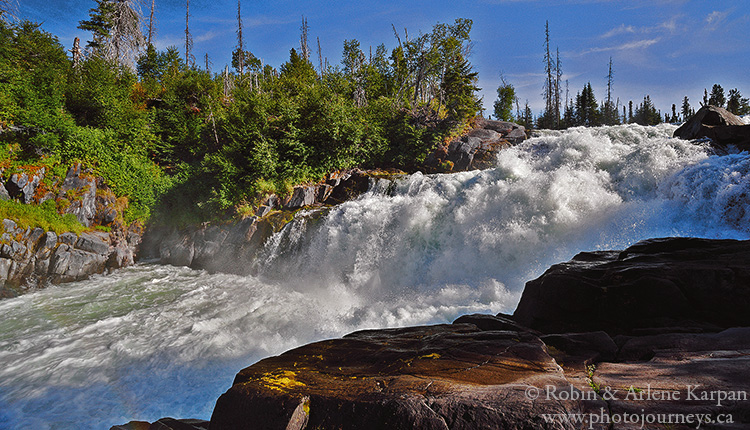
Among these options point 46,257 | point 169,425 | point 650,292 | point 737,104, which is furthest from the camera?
point 737,104

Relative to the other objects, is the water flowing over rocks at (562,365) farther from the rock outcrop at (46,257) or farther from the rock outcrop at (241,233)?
the rock outcrop at (46,257)

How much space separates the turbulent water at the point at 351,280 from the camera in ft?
18.2

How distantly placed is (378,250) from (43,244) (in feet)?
38.5

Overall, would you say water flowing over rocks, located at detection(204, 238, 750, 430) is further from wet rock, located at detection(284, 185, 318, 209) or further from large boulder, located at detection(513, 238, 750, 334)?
wet rock, located at detection(284, 185, 318, 209)

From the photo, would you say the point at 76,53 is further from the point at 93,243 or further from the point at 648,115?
the point at 648,115

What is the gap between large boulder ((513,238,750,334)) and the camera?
322cm

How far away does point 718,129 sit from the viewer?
949 centimetres

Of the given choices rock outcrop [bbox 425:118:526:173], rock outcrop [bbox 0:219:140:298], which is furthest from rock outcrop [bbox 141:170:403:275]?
rock outcrop [bbox 425:118:526:173]

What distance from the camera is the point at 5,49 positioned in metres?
14.0

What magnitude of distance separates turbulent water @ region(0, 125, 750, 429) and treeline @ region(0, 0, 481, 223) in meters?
4.30

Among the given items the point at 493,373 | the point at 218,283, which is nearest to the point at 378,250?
the point at 218,283

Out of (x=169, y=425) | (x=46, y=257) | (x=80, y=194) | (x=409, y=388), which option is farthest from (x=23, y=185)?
(x=409, y=388)

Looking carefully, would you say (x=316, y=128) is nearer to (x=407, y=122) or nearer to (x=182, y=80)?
(x=407, y=122)

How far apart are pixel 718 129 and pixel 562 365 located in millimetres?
12014
